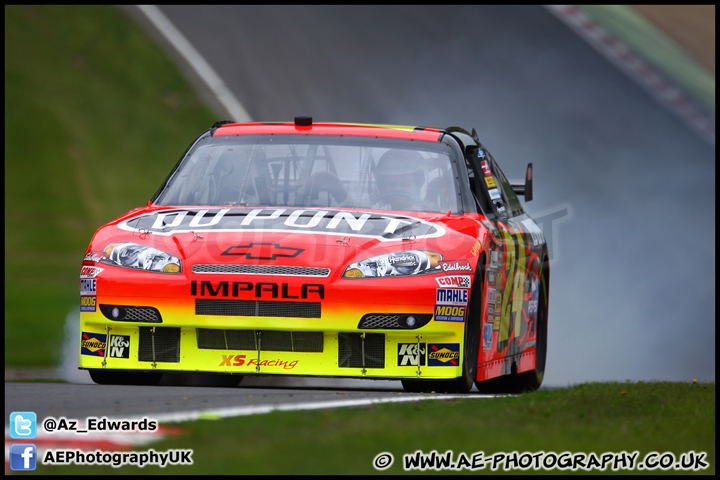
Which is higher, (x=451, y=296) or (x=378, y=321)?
(x=451, y=296)

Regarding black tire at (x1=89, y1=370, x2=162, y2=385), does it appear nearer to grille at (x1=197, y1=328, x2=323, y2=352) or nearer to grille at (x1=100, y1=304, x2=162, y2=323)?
grille at (x1=100, y1=304, x2=162, y2=323)

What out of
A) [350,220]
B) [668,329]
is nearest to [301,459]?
[350,220]

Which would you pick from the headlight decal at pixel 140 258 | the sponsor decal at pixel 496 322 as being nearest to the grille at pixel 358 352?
the headlight decal at pixel 140 258

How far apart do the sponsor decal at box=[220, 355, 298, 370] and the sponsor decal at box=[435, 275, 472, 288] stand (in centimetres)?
86

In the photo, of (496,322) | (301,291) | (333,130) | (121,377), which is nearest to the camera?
(301,291)

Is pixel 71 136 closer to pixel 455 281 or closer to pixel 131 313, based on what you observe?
pixel 131 313

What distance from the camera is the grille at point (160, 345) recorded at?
637 centimetres

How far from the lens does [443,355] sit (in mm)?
6324

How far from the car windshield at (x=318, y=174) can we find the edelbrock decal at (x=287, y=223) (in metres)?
0.35

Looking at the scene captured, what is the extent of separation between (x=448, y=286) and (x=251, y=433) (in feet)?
6.49

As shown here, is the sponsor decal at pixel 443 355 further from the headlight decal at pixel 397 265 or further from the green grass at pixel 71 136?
the green grass at pixel 71 136

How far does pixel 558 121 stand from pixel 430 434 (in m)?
15.8

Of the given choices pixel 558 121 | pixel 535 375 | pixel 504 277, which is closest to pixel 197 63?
pixel 558 121

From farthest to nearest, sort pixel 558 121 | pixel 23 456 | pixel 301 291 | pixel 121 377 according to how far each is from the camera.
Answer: pixel 558 121, pixel 121 377, pixel 301 291, pixel 23 456
